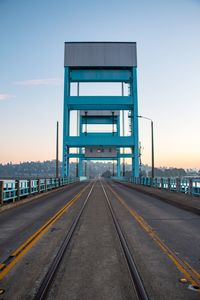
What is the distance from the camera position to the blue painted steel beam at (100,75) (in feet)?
144

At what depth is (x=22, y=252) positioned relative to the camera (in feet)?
17.0

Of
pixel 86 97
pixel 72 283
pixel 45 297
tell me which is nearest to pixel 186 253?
pixel 72 283

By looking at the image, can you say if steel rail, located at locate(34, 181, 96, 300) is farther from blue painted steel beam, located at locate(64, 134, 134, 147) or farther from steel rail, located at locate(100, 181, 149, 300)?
blue painted steel beam, located at locate(64, 134, 134, 147)

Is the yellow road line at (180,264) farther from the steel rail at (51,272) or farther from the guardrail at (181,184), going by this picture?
the guardrail at (181,184)

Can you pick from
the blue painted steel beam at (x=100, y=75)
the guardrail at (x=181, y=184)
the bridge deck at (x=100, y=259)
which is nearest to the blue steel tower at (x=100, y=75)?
the blue painted steel beam at (x=100, y=75)

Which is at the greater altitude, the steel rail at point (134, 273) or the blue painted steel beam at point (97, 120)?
the blue painted steel beam at point (97, 120)

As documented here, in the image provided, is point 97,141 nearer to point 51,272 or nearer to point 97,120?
point 97,120

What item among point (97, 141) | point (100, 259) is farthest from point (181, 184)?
point (97, 141)

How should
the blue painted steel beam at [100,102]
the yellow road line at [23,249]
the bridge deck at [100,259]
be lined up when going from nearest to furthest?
the bridge deck at [100,259]
the yellow road line at [23,249]
the blue painted steel beam at [100,102]

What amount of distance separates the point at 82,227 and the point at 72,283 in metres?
3.95

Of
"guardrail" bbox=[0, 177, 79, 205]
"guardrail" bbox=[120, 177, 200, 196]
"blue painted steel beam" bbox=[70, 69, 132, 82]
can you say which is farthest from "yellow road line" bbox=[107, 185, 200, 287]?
"blue painted steel beam" bbox=[70, 69, 132, 82]

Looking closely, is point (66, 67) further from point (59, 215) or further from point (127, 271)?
point (127, 271)

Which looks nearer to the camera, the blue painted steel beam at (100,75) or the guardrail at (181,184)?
the guardrail at (181,184)

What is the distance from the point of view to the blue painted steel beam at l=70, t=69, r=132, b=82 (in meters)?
43.8
